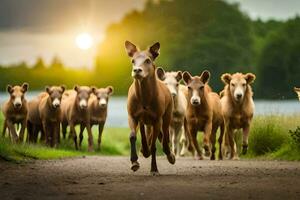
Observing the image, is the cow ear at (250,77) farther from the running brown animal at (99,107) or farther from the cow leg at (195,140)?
the running brown animal at (99,107)

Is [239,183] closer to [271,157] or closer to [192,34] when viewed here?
[271,157]

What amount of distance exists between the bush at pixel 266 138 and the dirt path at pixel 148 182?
5.79 m

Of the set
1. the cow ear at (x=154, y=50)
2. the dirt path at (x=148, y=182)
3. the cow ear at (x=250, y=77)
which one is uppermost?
the cow ear at (x=154, y=50)

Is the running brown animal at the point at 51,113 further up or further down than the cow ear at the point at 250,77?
further down

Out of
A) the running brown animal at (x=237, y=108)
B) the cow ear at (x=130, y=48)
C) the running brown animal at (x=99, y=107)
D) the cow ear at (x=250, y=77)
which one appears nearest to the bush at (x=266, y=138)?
the running brown animal at (x=237, y=108)

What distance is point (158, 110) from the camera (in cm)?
1497

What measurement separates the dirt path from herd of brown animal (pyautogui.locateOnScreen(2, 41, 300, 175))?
0.81 metres

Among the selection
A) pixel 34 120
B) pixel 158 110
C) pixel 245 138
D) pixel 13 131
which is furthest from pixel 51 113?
pixel 158 110

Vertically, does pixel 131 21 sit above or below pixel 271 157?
above

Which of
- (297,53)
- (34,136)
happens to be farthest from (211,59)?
(34,136)

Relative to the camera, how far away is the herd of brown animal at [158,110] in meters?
14.9

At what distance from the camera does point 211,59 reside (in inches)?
3253

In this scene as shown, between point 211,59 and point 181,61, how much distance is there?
10.3ft

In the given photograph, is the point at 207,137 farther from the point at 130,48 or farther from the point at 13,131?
the point at 13,131
